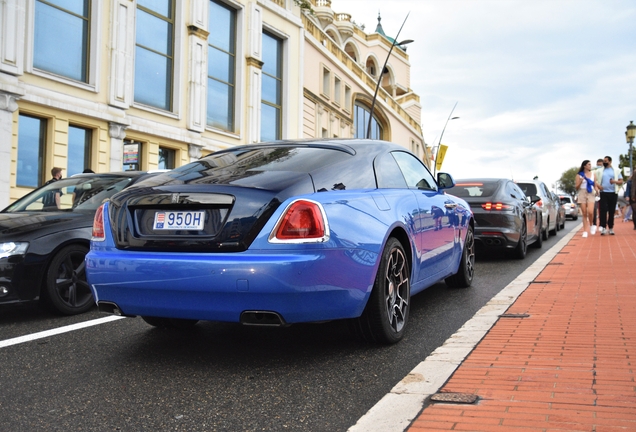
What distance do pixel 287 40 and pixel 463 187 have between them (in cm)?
2358

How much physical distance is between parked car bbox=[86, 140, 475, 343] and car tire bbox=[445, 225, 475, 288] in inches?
99.4

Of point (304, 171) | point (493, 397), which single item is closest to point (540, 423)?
point (493, 397)

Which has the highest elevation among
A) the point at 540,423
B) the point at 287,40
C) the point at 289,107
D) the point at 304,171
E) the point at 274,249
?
the point at 287,40

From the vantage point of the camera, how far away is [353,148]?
4.77 m

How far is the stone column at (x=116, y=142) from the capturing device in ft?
69.8

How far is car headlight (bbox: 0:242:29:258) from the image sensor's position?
17.7 ft

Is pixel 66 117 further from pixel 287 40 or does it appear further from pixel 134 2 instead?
pixel 287 40

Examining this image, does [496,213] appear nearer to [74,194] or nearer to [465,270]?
[465,270]

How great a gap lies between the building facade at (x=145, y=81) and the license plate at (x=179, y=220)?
12.0 m

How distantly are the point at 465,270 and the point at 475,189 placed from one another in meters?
3.96

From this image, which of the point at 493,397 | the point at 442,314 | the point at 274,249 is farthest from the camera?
the point at 442,314

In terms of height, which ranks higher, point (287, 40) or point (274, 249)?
point (287, 40)

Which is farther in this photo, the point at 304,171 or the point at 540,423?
the point at 304,171

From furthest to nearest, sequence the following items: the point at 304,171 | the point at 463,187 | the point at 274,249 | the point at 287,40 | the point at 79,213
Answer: the point at 287,40, the point at 463,187, the point at 79,213, the point at 304,171, the point at 274,249
